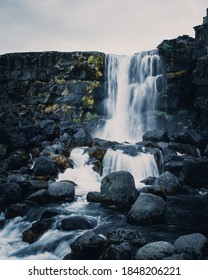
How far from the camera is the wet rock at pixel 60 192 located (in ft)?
45.5

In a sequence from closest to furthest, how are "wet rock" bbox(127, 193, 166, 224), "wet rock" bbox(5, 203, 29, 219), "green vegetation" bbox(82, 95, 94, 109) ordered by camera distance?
"wet rock" bbox(127, 193, 166, 224) → "wet rock" bbox(5, 203, 29, 219) → "green vegetation" bbox(82, 95, 94, 109)

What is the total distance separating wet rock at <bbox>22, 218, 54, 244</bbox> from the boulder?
3282mm

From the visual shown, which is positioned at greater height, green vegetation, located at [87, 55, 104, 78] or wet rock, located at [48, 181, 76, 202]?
green vegetation, located at [87, 55, 104, 78]

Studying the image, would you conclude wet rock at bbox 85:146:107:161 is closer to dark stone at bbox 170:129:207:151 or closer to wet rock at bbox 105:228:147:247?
dark stone at bbox 170:129:207:151

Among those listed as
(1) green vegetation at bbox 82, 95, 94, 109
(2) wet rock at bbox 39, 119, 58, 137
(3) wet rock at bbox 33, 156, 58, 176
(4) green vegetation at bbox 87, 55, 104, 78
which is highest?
(4) green vegetation at bbox 87, 55, 104, 78

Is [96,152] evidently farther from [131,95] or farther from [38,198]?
[131,95]

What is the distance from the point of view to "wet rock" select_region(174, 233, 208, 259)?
7918 millimetres

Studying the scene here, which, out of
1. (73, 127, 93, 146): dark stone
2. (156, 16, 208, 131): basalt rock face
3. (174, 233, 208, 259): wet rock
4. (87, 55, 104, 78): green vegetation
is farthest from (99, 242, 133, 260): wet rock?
(87, 55, 104, 78): green vegetation

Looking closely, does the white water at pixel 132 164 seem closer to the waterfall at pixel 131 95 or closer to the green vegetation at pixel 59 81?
the waterfall at pixel 131 95

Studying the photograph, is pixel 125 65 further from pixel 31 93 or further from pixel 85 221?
pixel 85 221

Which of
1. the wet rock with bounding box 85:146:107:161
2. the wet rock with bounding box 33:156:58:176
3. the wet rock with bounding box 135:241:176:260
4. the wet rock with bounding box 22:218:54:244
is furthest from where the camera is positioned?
the wet rock with bounding box 85:146:107:161

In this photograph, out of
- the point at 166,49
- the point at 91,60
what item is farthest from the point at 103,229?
the point at 91,60

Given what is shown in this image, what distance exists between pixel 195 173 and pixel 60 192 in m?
7.24

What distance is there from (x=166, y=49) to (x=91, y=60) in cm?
772
